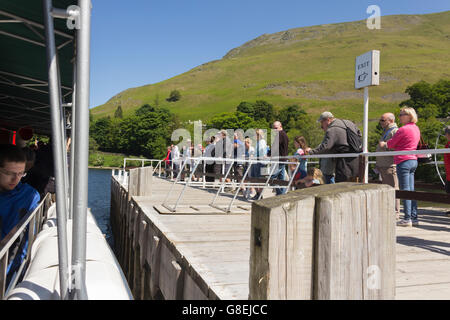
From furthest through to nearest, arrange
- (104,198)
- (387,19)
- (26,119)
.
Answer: (387,19) → (104,198) → (26,119)

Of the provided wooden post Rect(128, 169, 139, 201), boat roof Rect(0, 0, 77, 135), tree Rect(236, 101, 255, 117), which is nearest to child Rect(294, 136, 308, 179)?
wooden post Rect(128, 169, 139, 201)

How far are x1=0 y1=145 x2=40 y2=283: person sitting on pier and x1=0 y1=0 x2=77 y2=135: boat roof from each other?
119 centimetres

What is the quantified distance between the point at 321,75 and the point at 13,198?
140284 mm

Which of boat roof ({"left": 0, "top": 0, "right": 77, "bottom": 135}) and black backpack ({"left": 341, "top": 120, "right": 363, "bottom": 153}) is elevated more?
boat roof ({"left": 0, "top": 0, "right": 77, "bottom": 135})

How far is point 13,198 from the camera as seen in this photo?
134 inches

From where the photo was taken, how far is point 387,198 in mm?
1414

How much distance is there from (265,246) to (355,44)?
566 ft

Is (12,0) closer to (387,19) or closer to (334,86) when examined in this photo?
(334,86)

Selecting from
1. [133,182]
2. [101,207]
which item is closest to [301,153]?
[133,182]

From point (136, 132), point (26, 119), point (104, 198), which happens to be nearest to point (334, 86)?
point (136, 132)

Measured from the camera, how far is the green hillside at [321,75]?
110m

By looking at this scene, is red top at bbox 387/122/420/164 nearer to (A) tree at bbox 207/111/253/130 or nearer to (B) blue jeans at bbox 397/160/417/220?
(B) blue jeans at bbox 397/160/417/220

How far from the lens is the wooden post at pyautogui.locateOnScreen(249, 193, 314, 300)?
1318 mm

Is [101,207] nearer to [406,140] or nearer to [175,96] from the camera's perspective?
[406,140]
